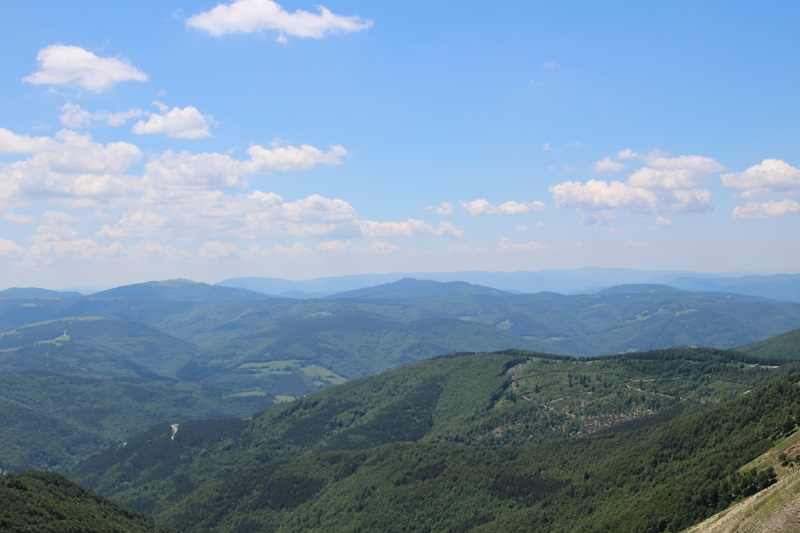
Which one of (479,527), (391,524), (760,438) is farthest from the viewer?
(391,524)

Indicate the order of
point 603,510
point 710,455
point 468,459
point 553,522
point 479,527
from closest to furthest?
point 710,455 → point 603,510 → point 553,522 → point 479,527 → point 468,459

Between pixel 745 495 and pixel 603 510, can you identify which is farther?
pixel 603 510

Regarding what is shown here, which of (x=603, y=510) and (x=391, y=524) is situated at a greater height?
(x=603, y=510)

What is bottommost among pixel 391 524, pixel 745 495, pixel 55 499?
pixel 391 524

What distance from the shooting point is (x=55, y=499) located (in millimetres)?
130250

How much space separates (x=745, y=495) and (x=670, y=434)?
57663 mm

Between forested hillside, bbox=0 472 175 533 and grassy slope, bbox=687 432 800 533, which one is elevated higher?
grassy slope, bbox=687 432 800 533

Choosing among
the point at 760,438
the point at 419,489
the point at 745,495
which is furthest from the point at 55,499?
the point at 760,438

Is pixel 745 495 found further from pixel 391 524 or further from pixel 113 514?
pixel 113 514

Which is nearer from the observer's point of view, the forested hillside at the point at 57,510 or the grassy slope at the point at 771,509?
the grassy slope at the point at 771,509

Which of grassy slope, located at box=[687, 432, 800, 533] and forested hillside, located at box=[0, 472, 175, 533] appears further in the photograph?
forested hillside, located at box=[0, 472, 175, 533]

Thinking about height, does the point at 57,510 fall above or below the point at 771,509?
below

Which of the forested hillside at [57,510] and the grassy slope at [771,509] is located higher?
the grassy slope at [771,509]

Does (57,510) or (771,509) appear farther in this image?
(57,510)
